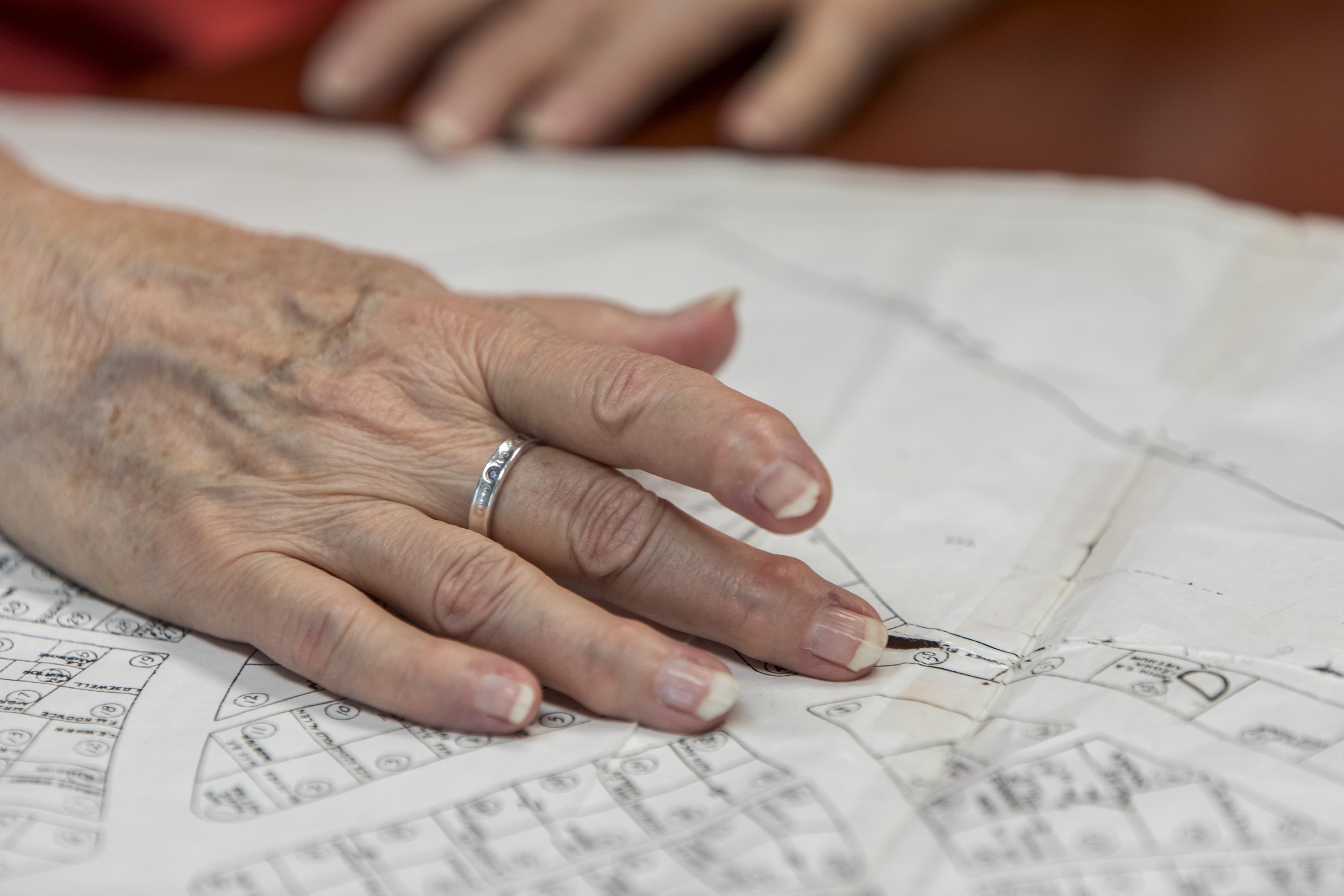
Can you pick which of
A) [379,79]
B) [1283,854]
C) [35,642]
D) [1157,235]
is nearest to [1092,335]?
[1157,235]

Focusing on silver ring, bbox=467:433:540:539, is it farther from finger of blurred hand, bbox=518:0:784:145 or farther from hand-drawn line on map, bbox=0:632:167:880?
finger of blurred hand, bbox=518:0:784:145

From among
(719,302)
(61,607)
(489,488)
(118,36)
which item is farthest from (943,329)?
(118,36)

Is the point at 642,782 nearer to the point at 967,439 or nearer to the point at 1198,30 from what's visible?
the point at 967,439

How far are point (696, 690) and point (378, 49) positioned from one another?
1052mm

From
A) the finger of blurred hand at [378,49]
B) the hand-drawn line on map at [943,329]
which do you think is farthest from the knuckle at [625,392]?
the finger of blurred hand at [378,49]

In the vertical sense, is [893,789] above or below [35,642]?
above

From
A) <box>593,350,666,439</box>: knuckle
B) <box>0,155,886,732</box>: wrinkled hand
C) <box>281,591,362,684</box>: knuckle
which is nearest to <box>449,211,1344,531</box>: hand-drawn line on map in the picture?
<box>0,155,886,732</box>: wrinkled hand

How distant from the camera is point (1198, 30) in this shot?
125cm

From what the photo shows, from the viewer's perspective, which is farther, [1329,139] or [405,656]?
[1329,139]

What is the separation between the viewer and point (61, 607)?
2.16 ft

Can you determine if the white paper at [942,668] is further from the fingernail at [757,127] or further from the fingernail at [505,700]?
the fingernail at [757,127]

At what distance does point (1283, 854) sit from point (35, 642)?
628 mm

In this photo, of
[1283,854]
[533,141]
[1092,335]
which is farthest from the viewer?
[533,141]

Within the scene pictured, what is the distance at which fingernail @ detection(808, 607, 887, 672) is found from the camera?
1.82 ft
